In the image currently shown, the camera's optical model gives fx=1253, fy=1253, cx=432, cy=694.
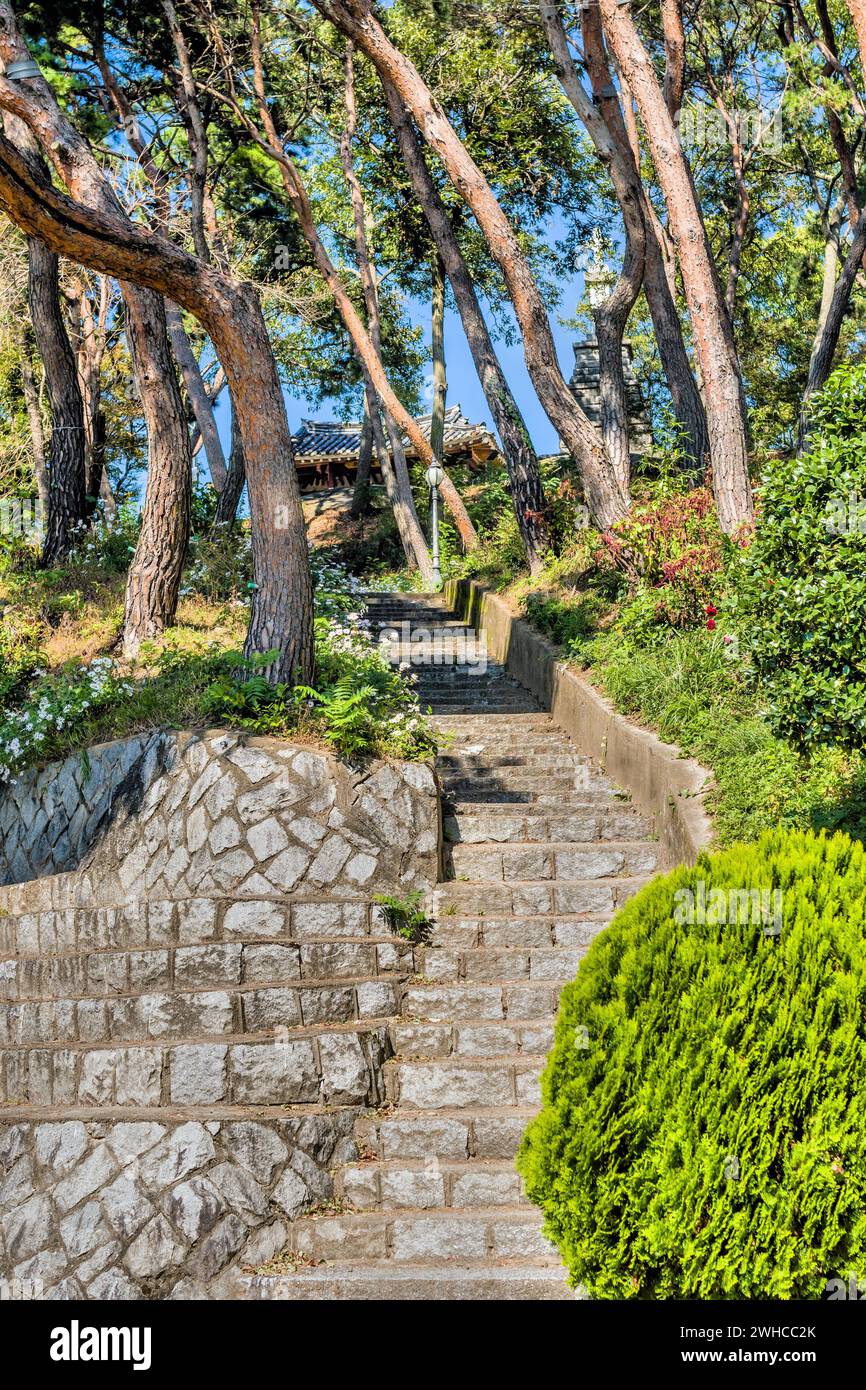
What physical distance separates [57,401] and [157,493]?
12.0ft

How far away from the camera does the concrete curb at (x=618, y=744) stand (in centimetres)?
766

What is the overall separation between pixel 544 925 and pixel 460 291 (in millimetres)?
10361

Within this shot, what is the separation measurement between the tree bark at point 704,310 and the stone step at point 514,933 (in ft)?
13.3

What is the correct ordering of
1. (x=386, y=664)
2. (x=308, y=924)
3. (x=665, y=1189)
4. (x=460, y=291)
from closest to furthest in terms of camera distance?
(x=665, y=1189) → (x=308, y=924) → (x=386, y=664) → (x=460, y=291)

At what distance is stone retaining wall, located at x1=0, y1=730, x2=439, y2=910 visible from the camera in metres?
7.43

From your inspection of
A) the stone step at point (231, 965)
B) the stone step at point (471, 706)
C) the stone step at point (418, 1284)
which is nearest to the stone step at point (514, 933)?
the stone step at point (231, 965)

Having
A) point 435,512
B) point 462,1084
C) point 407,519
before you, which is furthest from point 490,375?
point 462,1084

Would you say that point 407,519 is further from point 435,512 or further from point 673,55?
point 673,55

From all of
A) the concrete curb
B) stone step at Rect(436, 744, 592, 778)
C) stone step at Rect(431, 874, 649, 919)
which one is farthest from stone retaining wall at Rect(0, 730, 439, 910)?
stone step at Rect(436, 744, 592, 778)

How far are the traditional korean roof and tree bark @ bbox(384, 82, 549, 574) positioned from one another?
32.7ft

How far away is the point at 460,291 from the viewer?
15500 millimetres
